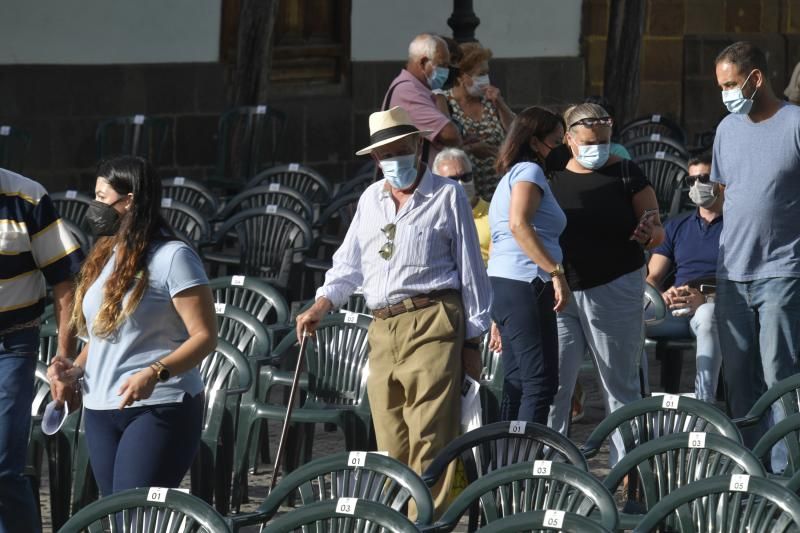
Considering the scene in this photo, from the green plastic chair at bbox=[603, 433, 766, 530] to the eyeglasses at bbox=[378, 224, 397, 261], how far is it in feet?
4.11

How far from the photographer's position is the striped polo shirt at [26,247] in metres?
5.71

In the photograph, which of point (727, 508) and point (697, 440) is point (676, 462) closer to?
point (697, 440)

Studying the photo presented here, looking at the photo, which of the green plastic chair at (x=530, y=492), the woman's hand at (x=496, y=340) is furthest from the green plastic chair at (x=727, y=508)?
the woman's hand at (x=496, y=340)

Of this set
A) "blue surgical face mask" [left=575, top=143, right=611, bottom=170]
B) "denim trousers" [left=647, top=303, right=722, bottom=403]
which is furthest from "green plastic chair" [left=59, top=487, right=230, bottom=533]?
"denim trousers" [left=647, top=303, right=722, bottom=403]

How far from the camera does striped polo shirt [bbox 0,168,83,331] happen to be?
18.7 feet

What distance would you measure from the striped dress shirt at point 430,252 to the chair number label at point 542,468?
1.22 metres

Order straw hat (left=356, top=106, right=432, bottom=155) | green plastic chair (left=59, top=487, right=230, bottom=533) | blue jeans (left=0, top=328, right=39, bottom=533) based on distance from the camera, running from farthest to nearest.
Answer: straw hat (left=356, top=106, right=432, bottom=155) → blue jeans (left=0, top=328, right=39, bottom=533) → green plastic chair (left=59, top=487, right=230, bottom=533)

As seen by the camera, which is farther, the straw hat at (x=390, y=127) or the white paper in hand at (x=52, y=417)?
the straw hat at (x=390, y=127)

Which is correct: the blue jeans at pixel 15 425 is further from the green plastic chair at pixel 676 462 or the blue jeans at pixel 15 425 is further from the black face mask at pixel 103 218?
the green plastic chair at pixel 676 462

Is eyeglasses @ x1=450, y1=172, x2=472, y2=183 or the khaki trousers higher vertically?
eyeglasses @ x1=450, y1=172, x2=472, y2=183

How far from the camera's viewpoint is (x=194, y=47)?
639 inches

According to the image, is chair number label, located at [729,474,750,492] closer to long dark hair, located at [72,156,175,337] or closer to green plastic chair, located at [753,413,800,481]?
green plastic chair, located at [753,413,800,481]

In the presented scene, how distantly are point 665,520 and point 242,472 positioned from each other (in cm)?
293

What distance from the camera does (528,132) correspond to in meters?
6.92
